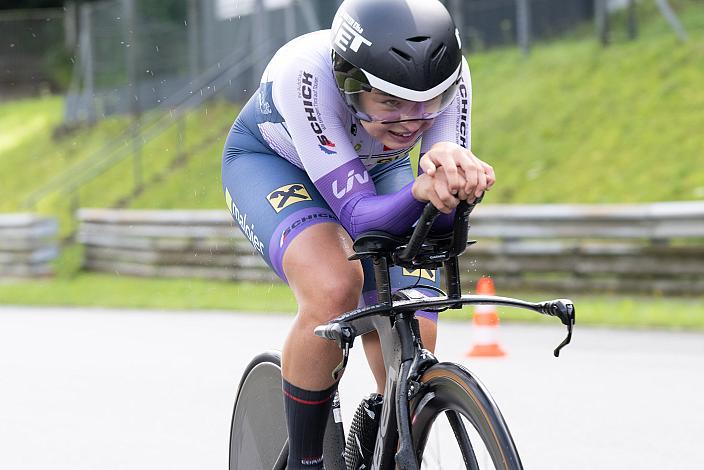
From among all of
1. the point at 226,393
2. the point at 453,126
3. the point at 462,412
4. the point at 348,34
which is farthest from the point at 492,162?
the point at 462,412

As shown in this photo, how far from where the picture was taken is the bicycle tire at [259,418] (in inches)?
177

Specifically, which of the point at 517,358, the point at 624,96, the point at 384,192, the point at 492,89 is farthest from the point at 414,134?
the point at 492,89

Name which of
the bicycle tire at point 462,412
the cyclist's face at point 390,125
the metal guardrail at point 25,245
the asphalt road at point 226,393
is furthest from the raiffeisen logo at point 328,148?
the metal guardrail at point 25,245

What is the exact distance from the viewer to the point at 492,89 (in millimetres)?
19391

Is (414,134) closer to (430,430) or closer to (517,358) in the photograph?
(430,430)

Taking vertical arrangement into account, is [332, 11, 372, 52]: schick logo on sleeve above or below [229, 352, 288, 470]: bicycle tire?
above

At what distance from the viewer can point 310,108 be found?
3861mm

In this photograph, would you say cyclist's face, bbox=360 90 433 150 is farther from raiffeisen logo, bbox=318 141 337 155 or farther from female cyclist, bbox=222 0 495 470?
raiffeisen logo, bbox=318 141 337 155

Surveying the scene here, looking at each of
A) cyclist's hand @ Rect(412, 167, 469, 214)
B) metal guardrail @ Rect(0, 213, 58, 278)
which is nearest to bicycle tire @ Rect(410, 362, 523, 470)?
cyclist's hand @ Rect(412, 167, 469, 214)

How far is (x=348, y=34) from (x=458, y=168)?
65 centimetres

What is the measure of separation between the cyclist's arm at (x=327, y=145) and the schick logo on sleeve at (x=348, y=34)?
244mm

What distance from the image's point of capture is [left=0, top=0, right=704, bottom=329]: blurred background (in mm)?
12492

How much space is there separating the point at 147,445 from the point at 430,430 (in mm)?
3777

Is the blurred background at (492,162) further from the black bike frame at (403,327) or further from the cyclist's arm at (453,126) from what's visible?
the black bike frame at (403,327)
